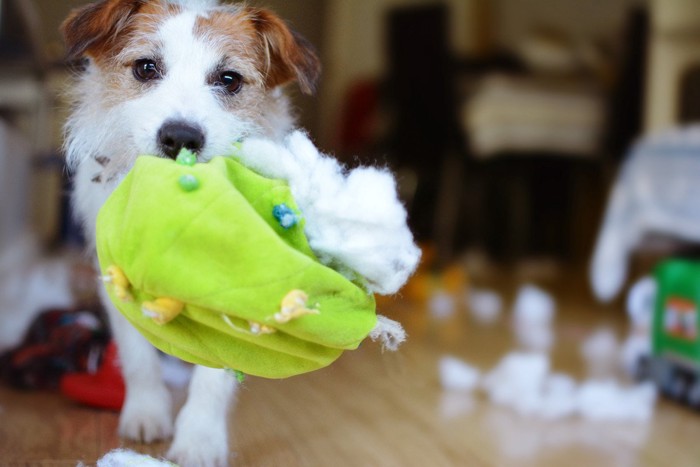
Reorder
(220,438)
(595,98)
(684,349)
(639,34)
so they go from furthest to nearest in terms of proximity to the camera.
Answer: (595,98) < (639,34) < (684,349) < (220,438)

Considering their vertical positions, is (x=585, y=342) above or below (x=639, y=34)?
below

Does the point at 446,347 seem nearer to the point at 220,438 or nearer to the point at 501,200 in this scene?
the point at 220,438

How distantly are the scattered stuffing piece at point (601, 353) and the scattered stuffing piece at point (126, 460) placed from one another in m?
1.38

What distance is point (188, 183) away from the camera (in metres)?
0.67

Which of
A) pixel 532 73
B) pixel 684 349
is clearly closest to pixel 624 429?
pixel 684 349

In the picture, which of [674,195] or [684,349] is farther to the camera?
[674,195]

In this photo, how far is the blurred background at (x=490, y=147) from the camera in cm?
205

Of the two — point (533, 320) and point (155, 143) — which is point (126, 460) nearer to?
point (155, 143)

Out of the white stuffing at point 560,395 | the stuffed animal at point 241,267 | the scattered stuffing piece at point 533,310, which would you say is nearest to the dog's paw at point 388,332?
the stuffed animal at point 241,267

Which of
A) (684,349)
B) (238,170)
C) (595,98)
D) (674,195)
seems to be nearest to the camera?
(238,170)

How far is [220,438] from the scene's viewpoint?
2.95ft

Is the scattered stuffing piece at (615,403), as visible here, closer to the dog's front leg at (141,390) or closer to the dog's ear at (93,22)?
the dog's front leg at (141,390)

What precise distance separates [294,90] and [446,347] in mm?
1406

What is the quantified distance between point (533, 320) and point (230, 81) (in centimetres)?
216
